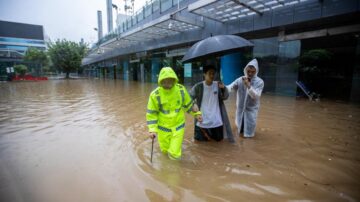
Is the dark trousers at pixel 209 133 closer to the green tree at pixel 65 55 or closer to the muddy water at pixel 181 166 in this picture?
the muddy water at pixel 181 166

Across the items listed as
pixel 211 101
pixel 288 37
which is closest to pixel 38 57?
pixel 288 37

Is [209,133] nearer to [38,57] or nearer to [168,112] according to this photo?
[168,112]

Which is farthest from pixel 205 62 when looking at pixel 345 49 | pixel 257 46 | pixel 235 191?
pixel 345 49

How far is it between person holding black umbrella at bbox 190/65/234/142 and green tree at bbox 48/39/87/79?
4203cm

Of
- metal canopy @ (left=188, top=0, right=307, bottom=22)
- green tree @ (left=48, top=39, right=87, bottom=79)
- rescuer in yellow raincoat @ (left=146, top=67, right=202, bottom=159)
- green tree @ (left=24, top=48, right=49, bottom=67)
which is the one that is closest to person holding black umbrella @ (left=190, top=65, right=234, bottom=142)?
rescuer in yellow raincoat @ (left=146, top=67, right=202, bottom=159)

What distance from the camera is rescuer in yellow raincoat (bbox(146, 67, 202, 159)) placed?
2.81 m

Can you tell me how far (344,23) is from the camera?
839cm

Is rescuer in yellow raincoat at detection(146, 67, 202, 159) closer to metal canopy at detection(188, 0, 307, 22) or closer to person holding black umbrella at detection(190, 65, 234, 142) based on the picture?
person holding black umbrella at detection(190, 65, 234, 142)

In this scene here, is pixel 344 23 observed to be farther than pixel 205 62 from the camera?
Yes

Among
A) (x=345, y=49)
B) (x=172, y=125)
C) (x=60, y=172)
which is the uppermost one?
(x=345, y=49)

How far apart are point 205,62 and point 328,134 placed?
309 cm

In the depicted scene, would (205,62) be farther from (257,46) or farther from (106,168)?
(257,46)

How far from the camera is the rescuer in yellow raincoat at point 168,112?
2.81 m

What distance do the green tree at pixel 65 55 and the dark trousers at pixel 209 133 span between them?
4197 centimetres
